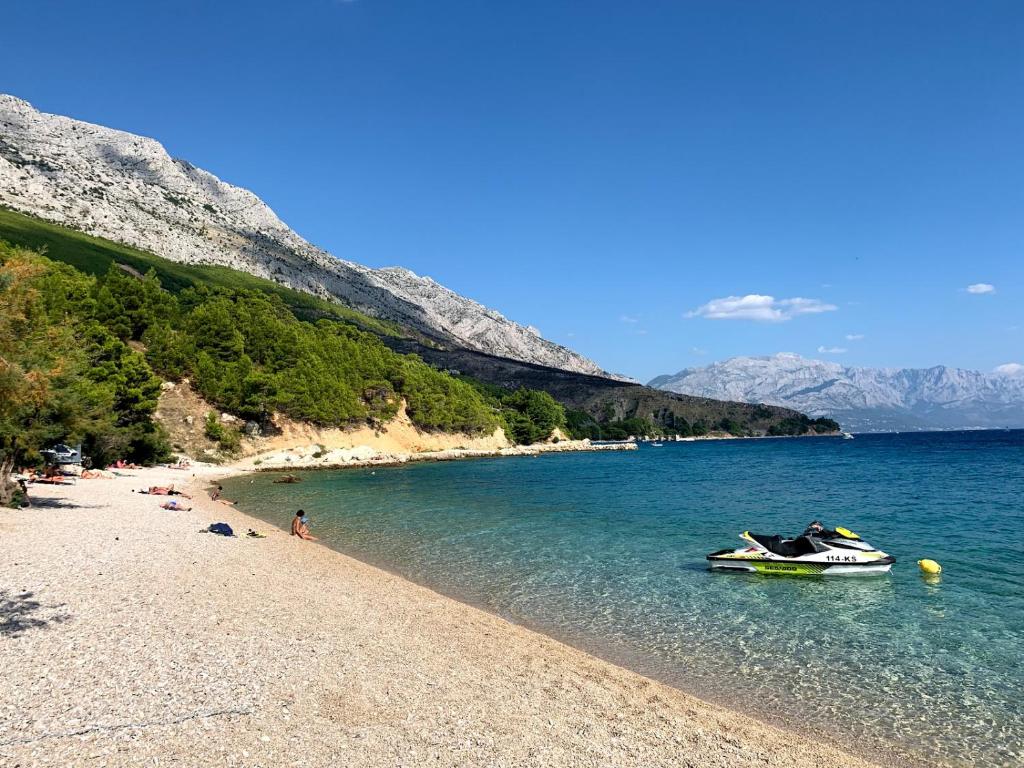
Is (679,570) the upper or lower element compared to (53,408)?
lower

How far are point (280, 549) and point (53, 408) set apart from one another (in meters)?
11.4

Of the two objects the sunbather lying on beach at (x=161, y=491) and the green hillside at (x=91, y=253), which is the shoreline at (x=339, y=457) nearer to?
the sunbather lying on beach at (x=161, y=491)

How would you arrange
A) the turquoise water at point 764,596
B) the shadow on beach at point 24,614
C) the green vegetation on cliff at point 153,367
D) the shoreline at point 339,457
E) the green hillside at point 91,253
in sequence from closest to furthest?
the turquoise water at point 764,596
the shadow on beach at point 24,614
the green vegetation on cliff at point 153,367
the shoreline at point 339,457
the green hillside at point 91,253

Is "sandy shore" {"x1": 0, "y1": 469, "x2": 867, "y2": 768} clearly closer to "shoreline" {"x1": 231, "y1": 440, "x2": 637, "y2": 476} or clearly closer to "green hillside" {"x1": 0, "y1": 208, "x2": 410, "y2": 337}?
"shoreline" {"x1": 231, "y1": 440, "x2": 637, "y2": 476}

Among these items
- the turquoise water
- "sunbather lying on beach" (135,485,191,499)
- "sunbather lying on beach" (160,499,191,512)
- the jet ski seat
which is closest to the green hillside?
"sunbather lying on beach" (135,485,191,499)

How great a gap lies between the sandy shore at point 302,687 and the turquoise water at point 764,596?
64.9 inches

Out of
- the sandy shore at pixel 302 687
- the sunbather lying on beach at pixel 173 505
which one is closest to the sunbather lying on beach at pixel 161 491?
the sunbather lying on beach at pixel 173 505

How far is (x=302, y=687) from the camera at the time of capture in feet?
31.3

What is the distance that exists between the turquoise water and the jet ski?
559 millimetres

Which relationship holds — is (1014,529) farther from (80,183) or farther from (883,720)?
(80,183)

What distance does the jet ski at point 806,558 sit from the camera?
20266 mm

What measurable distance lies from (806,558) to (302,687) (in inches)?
697

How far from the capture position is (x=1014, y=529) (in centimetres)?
2878

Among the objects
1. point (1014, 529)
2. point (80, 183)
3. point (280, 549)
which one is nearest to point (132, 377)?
point (280, 549)
